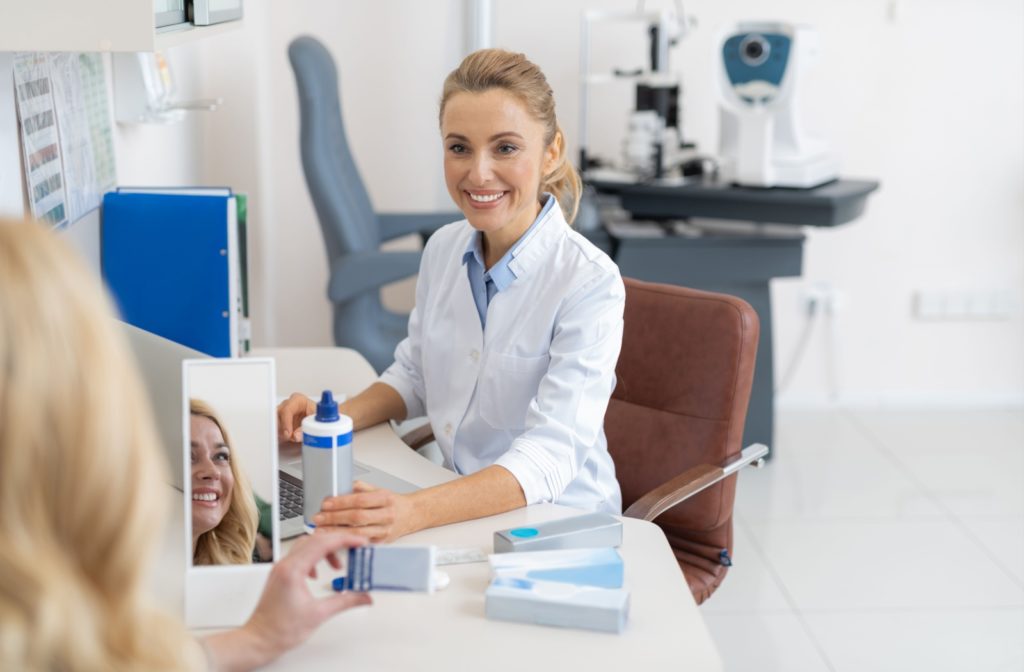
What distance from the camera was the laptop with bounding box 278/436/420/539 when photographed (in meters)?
1.42

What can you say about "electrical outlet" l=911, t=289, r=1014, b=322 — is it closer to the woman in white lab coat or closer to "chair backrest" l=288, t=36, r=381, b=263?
"chair backrest" l=288, t=36, r=381, b=263

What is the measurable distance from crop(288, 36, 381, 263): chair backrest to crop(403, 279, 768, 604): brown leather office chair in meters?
1.07

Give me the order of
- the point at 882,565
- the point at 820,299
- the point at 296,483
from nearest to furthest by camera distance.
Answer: the point at 296,483 < the point at 882,565 < the point at 820,299

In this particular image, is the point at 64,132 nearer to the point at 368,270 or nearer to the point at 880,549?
the point at 368,270

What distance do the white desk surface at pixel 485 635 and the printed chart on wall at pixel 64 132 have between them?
0.64m

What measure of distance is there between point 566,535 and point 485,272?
55 centimetres

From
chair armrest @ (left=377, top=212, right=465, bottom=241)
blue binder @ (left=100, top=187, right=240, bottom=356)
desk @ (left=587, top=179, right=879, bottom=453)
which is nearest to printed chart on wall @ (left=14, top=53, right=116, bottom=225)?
blue binder @ (left=100, top=187, right=240, bottom=356)

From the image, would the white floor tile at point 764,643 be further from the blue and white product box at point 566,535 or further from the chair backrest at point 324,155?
the chair backrest at point 324,155

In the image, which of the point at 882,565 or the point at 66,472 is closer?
the point at 66,472

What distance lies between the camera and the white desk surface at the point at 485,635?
1125 millimetres

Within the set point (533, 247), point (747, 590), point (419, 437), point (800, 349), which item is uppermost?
point (533, 247)

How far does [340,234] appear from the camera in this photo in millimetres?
2898

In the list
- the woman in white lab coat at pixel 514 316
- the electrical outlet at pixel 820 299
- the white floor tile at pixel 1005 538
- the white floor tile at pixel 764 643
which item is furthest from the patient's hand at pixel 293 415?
the electrical outlet at pixel 820 299

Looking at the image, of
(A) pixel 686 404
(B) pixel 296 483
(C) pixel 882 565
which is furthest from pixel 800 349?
(B) pixel 296 483
